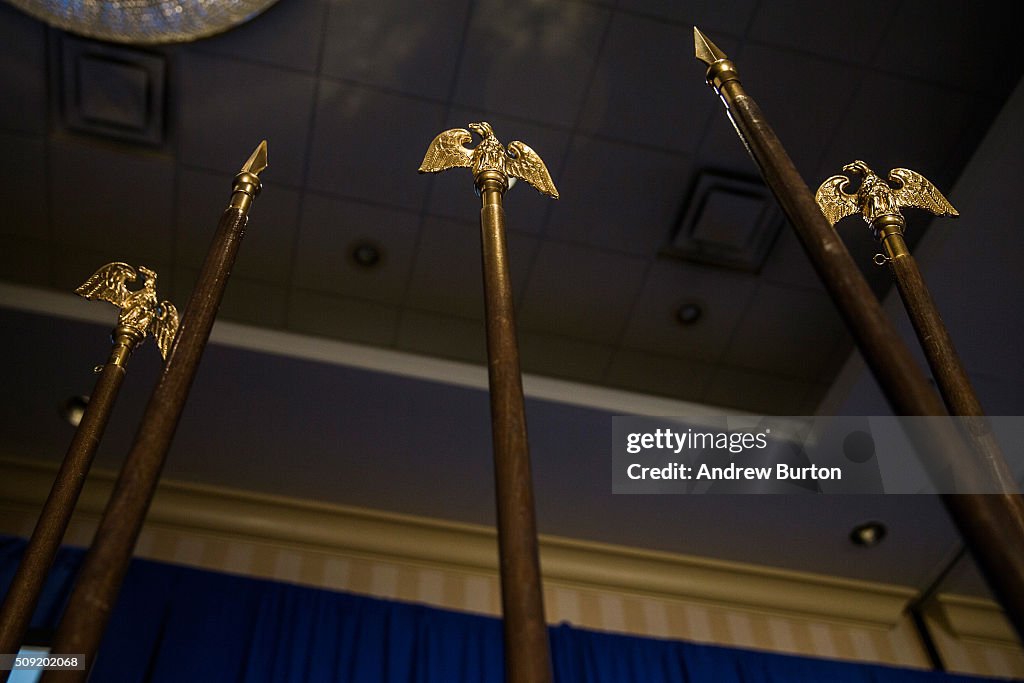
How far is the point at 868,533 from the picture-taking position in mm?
4457

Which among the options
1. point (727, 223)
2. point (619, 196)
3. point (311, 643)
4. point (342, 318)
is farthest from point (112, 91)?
point (727, 223)

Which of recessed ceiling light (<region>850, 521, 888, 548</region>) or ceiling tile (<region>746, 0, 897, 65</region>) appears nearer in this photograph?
ceiling tile (<region>746, 0, 897, 65</region>)

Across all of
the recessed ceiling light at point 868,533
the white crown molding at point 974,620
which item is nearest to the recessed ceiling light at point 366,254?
the recessed ceiling light at point 868,533

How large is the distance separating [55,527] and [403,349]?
2743 millimetres

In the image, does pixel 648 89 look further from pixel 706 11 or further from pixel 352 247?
pixel 352 247

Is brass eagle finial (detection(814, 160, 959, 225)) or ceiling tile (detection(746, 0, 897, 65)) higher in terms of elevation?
ceiling tile (detection(746, 0, 897, 65))

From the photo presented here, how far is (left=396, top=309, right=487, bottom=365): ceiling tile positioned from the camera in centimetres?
407

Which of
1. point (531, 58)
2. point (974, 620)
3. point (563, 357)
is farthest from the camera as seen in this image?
point (974, 620)

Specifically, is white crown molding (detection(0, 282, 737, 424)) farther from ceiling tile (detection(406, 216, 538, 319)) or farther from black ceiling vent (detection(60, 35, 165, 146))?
black ceiling vent (detection(60, 35, 165, 146))

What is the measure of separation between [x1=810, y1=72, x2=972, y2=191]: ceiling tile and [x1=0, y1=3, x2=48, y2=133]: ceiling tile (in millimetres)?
3045

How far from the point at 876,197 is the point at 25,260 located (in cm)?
A: 356

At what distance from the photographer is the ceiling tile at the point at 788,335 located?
3939mm

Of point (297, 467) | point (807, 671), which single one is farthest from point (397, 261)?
point (807, 671)

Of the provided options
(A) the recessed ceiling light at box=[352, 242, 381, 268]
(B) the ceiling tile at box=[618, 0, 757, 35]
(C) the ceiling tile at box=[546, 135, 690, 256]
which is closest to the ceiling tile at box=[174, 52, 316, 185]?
(A) the recessed ceiling light at box=[352, 242, 381, 268]
